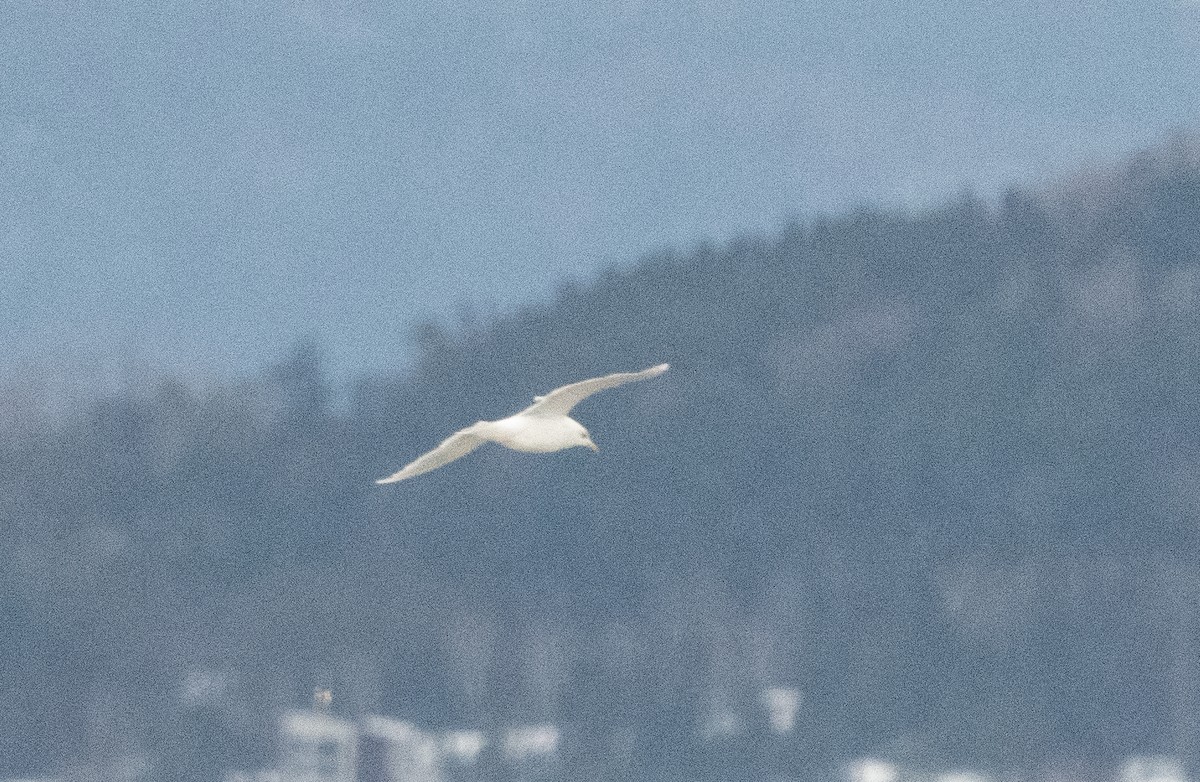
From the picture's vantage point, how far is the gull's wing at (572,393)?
1260 centimetres

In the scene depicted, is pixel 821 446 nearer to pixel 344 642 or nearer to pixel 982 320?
pixel 982 320

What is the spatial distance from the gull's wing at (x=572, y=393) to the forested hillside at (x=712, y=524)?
20.2 meters

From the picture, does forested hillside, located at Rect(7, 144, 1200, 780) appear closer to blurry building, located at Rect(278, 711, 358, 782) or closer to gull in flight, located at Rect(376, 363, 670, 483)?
blurry building, located at Rect(278, 711, 358, 782)

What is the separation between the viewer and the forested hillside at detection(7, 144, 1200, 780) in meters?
35.0

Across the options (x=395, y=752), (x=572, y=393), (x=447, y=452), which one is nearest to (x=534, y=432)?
(x=572, y=393)

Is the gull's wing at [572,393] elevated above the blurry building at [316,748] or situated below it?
above

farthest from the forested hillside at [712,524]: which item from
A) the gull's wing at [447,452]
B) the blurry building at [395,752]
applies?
the gull's wing at [447,452]

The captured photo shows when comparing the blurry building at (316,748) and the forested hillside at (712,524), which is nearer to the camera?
the blurry building at (316,748)

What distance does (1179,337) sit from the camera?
44938 millimetres

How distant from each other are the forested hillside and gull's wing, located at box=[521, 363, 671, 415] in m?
20.2

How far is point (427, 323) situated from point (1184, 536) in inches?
518

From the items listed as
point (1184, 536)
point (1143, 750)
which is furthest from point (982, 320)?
point (1143, 750)

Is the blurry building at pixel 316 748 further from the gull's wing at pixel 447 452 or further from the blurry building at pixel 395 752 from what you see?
the gull's wing at pixel 447 452

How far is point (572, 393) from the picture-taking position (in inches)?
537
